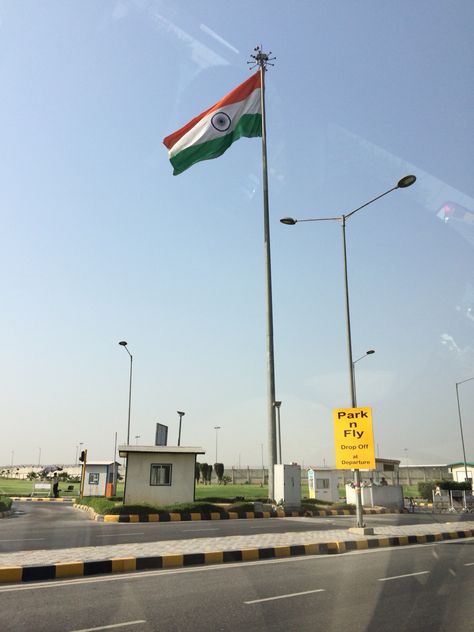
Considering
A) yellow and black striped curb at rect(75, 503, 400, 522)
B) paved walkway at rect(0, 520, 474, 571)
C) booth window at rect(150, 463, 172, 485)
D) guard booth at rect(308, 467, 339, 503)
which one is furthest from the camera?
guard booth at rect(308, 467, 339, 503)

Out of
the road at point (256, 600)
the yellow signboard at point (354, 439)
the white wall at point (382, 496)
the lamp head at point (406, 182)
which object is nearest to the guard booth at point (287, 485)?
the white wall at point (382, 496)

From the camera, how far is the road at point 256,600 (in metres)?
6.29

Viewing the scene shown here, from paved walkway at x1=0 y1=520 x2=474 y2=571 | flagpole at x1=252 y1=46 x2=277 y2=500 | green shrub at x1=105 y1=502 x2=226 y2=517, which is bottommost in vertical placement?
paved walkway at x1=0 y1=520 x2=474 y2=571

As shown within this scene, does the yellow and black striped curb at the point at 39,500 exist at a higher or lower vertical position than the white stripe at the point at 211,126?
lower

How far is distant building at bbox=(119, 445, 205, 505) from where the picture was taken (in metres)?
26.9

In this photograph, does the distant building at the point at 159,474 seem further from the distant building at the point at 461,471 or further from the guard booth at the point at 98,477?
the distant building at the point at 461,471

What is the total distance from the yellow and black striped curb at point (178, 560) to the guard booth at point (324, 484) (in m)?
21.8

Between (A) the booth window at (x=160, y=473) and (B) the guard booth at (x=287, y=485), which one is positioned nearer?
(B) the guard booth at (x=287, y=485)

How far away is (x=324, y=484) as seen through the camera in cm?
3684

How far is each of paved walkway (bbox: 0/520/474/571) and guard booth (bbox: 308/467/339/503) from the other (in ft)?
64.3

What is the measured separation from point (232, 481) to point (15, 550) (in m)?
74.3

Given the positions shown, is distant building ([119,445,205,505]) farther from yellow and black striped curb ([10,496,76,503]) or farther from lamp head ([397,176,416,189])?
lamp head ([397,176,416,189])

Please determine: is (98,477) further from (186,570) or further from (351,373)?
(186,570)

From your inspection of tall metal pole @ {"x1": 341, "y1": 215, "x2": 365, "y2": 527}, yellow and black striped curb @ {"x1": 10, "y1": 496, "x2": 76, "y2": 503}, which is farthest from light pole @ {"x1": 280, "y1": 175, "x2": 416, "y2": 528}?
yellow and black striped curb @ {"x1": 10, "y1": 496, "x2": 76, "y2": 503}
